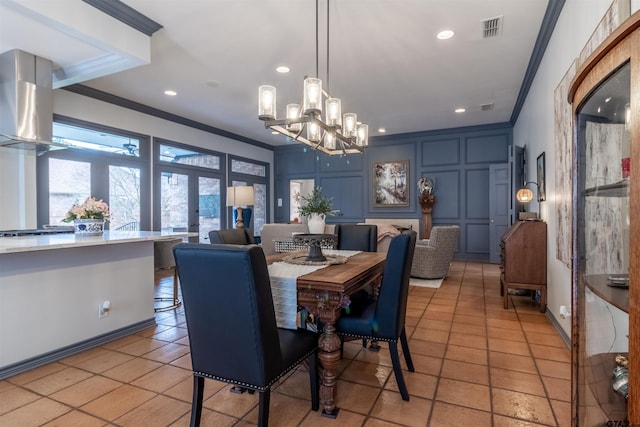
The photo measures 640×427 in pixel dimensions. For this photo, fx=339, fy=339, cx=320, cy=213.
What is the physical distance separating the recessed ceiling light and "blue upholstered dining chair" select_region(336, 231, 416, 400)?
2.32 m

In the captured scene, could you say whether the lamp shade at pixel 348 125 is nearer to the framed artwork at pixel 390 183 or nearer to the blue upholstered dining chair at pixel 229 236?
the blue upholstered dining chair at pixel 229 236

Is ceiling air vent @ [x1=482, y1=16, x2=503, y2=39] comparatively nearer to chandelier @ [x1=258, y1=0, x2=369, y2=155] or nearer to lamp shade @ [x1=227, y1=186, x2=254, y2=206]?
chandelier @ [x1=258, y1=0, x2=369, y2=155]

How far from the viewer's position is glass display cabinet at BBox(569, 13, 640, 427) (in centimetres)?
74

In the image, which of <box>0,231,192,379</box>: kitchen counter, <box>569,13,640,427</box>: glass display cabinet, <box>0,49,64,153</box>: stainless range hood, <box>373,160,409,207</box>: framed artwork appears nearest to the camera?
<box>569,13,640,427</box>: glass display cabinet

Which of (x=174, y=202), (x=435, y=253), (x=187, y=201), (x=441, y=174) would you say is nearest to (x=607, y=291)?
(x=435, y=253)

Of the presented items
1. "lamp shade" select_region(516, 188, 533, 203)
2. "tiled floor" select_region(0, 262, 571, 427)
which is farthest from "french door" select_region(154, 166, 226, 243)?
"lamp shade" select_region(516, 188, 533, 203)

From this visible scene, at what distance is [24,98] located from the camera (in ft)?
10.7

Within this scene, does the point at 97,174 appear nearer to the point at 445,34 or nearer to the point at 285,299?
the point at 285,299

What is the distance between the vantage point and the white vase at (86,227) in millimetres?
2967

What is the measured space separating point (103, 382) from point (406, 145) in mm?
6834

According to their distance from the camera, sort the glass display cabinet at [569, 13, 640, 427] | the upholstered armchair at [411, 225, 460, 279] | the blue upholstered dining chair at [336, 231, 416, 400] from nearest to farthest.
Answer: the glass display cabinet at [569, 13, 640, 427] → the blue upholstered dining chair at [336, 231, 416, 400] → the upholstered armchair at [411, 225, 460, 279]

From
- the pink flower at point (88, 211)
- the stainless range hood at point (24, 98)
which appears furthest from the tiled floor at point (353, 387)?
the stainless range hood at point (24, 98)

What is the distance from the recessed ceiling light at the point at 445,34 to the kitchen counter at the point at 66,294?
10.1ft

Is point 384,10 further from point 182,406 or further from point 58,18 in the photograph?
point 182,406
